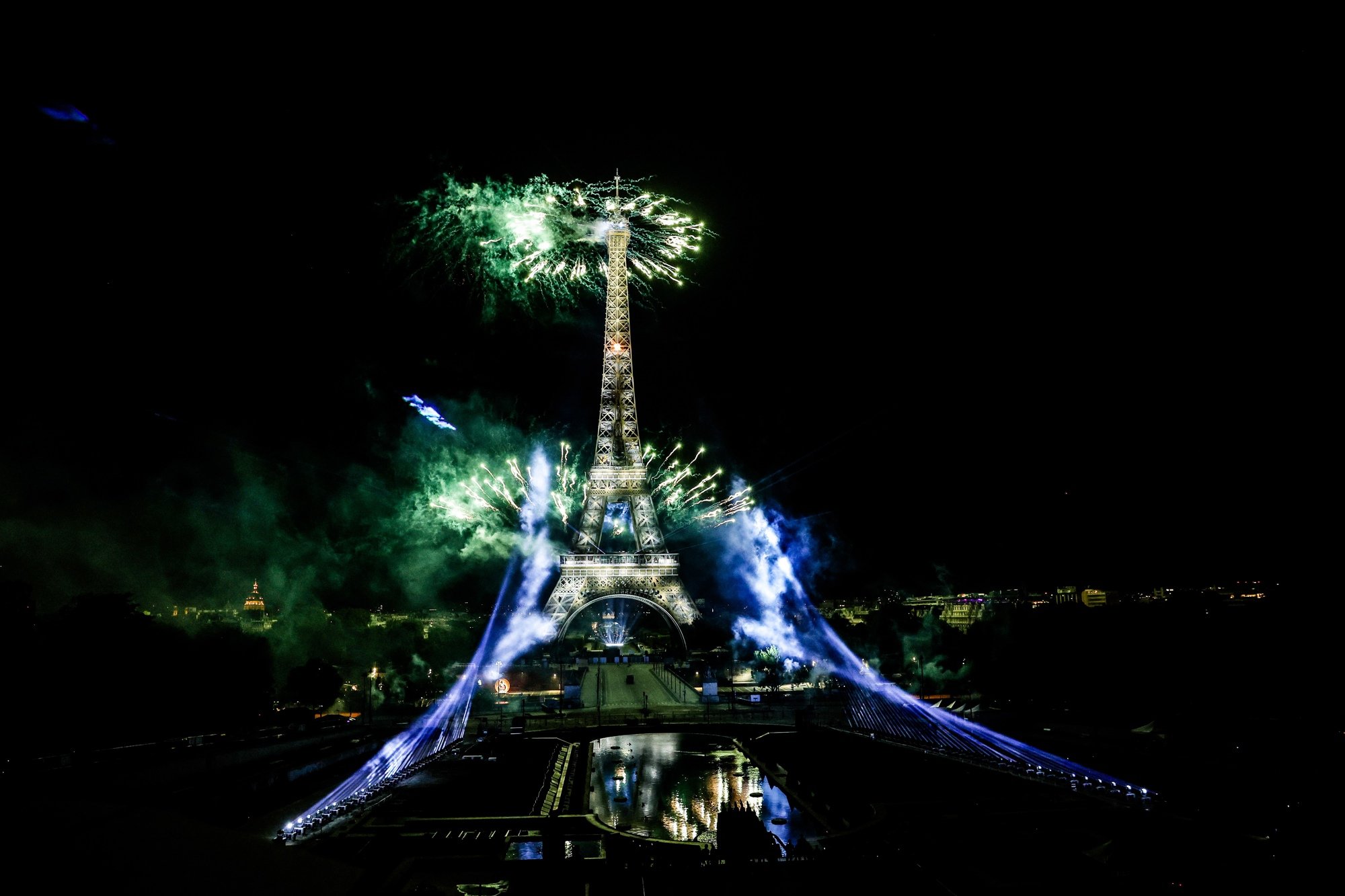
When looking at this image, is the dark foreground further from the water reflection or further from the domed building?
the domed building

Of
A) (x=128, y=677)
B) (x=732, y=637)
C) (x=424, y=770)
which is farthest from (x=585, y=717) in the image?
(x=732, y=637)

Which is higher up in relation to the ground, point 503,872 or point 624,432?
point 624,432

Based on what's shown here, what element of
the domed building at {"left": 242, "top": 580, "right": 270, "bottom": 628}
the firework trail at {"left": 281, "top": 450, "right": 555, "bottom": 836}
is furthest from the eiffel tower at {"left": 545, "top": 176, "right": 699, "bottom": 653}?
the domed building at {"left": 242, "top": 580, "right": 270, "bottom": 628}

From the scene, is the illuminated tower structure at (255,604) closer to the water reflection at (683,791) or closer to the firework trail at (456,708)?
the firework trail at (456,708)

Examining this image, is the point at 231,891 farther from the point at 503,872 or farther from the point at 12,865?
the point at 503,872

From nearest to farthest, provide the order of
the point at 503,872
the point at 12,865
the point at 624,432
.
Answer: the point at 12,865
the point at 503,872
the point at 624,432
